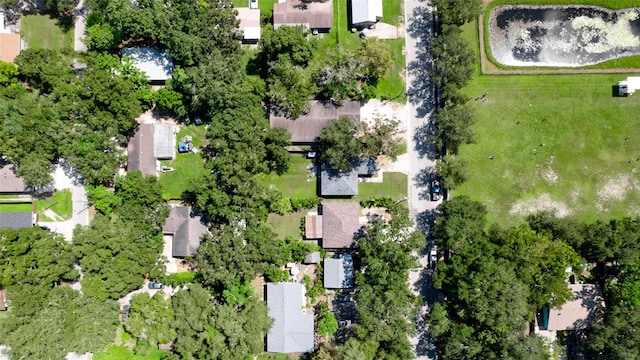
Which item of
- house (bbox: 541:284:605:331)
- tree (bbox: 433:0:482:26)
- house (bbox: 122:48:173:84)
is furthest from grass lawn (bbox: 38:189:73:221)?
house (bbox: 541:284:605:331)

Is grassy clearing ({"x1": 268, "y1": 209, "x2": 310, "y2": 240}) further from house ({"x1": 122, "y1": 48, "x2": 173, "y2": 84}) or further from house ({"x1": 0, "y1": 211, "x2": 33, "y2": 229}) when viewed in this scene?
house ({"x1": 0, "y1": 211, "x2": 33, "y2": 229})

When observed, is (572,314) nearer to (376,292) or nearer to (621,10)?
(376,292)

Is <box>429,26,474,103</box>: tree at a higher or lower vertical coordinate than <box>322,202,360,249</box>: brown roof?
higher

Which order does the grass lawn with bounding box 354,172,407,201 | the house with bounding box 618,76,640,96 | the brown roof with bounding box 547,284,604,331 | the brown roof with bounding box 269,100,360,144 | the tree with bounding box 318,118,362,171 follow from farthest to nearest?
the grass lawn with bounding box 354,172,407,201
the brown roof with bounding box 269,100,360,144
the house with bounding box 618,76,640,96
the brown roof with bounding box 547,284,604,331
the tree with bounding box 318,118,362,171

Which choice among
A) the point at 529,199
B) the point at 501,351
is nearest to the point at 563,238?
the point at 529,199

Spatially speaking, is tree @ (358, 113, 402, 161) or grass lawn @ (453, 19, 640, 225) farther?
grass lawn @ (453, 19, 640, 225)

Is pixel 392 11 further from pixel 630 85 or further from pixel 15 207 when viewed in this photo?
pixel 15 207

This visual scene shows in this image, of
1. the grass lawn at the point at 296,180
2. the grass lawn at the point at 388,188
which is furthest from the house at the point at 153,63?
the grass lawn at the point at 388,188
